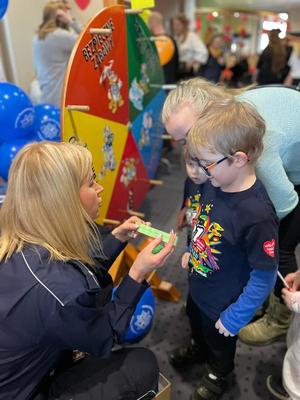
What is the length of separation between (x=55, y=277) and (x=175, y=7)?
23.0 ft

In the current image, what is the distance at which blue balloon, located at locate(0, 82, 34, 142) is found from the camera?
1.51 meters

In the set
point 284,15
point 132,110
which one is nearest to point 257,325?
point 132,110

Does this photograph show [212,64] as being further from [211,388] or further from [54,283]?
[54,283]

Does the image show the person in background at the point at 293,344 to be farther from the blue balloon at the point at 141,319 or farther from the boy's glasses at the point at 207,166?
the blue balloon at the point at 141,319

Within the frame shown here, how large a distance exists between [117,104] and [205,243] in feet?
2.99

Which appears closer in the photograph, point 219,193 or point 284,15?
point 219,193

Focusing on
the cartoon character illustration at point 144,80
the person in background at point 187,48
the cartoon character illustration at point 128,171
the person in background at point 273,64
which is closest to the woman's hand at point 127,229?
the cartoon character illustration at point 128,171

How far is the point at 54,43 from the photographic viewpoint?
1.98m

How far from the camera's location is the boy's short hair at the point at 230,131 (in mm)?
818

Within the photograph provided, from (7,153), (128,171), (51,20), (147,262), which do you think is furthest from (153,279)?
(51,20)

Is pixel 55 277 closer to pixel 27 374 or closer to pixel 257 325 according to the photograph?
pixel 27 374

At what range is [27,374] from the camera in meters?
0.84

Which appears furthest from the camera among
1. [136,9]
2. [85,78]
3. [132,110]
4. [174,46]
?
[174,46]

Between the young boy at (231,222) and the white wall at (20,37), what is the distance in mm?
2120
